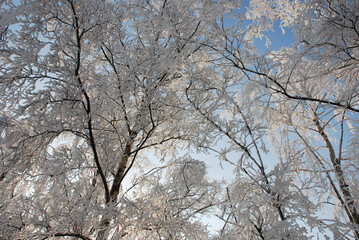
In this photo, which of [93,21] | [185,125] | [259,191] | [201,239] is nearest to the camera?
[259,191]

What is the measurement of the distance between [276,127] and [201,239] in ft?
8.30

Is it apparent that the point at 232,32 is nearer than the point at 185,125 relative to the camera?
Yes

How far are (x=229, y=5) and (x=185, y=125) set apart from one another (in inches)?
72.0

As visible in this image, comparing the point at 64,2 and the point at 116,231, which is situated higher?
the point at 64,2

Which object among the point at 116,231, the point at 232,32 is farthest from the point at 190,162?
the point at 232,32

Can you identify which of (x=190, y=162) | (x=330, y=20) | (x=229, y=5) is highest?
(x=229, y=5)

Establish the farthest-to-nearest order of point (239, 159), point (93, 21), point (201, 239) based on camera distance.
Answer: point (201, 239), point (93, 21), point (239, 159)

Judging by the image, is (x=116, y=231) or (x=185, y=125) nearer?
(x=116, y=231)

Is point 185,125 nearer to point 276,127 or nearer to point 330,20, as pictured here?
point 276,127

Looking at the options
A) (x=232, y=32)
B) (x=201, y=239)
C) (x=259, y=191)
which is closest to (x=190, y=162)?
(x=201, y=239)

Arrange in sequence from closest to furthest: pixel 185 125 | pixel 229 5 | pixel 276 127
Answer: pixel 229 5
pixel 185 125
pixel 276 127

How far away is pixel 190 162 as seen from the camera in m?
3.54

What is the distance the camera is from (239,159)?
73.9 inches

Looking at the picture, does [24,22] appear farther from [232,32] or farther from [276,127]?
[276,127]
